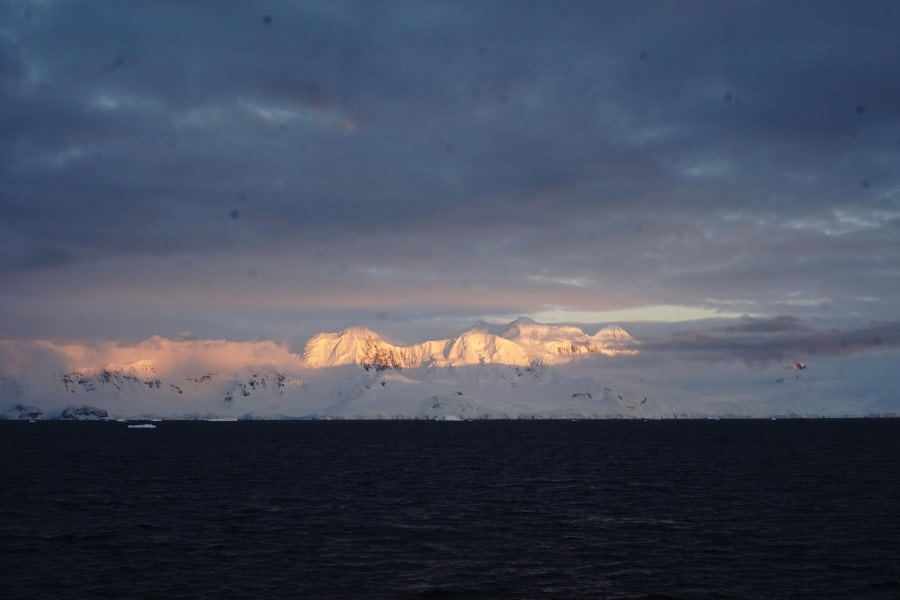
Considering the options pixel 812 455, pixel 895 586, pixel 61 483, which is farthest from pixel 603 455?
pixel 895 586

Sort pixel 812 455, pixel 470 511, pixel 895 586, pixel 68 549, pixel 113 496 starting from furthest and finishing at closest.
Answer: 1. pixel 812 455
2. pixel 113 496
3. pixel 470 511
4. pixel 68 549
5. pixel 895 586

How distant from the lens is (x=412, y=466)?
134 metres

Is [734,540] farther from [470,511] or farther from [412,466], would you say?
[412,466]

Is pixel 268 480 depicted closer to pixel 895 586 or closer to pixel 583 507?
pixel 583 507

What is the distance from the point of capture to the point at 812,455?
535ft

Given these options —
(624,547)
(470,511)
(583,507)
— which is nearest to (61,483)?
(470,511)

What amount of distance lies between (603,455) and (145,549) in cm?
11982

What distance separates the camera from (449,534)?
A: 211 ft

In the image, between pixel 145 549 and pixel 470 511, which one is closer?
pixel 145 549

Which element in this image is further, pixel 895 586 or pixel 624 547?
pixel 624 547

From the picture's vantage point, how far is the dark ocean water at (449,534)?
4825 cm

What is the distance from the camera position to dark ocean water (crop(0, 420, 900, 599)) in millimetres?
48250

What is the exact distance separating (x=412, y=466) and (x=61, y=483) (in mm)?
54241

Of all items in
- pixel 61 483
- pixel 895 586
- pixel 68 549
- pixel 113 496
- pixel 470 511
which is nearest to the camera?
pixel 895 586
